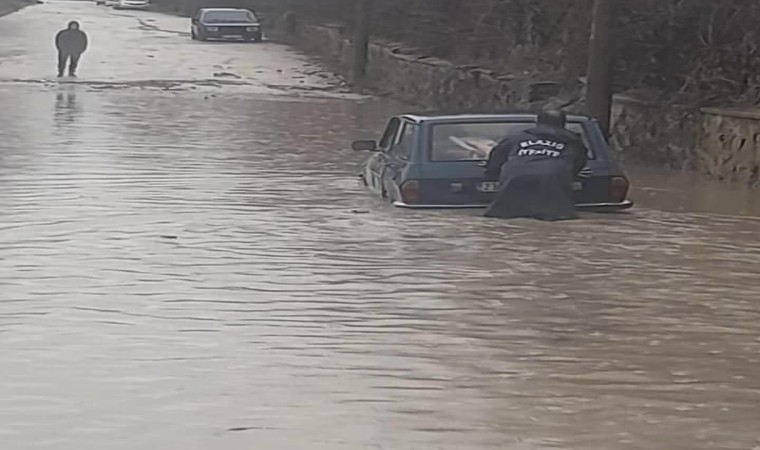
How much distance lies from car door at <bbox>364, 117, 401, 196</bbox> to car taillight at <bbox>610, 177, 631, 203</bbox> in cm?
202

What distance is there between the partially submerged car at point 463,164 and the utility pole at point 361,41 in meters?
22.9

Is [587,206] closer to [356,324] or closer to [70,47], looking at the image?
[356,324]

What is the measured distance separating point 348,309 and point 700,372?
2.47 metres

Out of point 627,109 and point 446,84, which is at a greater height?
point 627,109

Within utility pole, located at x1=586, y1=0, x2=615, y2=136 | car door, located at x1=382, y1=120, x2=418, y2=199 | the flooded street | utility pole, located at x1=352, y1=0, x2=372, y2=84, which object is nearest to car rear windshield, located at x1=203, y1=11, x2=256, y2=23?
utility pole, located at x1=352, y1=0, x2=372, y2=84

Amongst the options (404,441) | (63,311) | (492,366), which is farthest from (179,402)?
(63,311)

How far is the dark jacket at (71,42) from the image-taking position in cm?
3806

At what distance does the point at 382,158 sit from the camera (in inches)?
581

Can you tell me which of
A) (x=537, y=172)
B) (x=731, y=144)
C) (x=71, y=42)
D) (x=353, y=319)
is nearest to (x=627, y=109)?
(x=731, y=144)

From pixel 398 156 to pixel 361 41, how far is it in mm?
23187

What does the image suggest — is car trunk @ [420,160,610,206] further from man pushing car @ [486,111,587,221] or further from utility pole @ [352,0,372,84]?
utility pole @ [352,0,372,84]

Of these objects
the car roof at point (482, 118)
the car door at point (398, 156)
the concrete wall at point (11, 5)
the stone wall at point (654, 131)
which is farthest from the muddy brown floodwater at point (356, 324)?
the concrete wall at point (11, 5)

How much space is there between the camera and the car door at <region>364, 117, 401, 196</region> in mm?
14531

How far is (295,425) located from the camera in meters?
6.99
